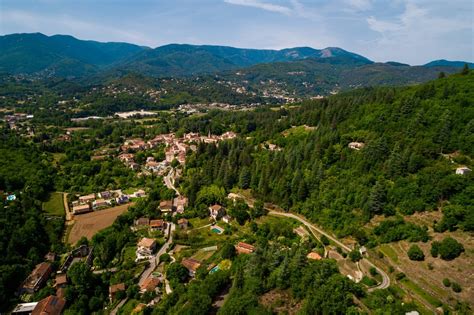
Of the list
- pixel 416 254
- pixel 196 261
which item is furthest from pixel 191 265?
pixel 416 254

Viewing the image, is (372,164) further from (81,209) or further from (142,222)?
(81,209)

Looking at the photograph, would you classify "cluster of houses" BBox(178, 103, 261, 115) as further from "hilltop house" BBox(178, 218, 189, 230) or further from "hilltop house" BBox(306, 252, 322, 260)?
"hilltop house" BBox(306, 252, 322, 260)

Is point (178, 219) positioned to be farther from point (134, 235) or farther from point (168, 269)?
point (168, 269)

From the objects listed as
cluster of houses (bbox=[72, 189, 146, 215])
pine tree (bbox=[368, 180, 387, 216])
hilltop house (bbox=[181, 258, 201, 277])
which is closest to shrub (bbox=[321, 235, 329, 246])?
pine tree (bbox=[368, 180, 387, 216])

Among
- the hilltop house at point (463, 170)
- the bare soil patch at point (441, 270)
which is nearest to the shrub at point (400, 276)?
the bare soil patch at point (441, 270)

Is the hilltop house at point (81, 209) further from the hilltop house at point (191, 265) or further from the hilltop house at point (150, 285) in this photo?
the hilltop house at point (191, 265)
